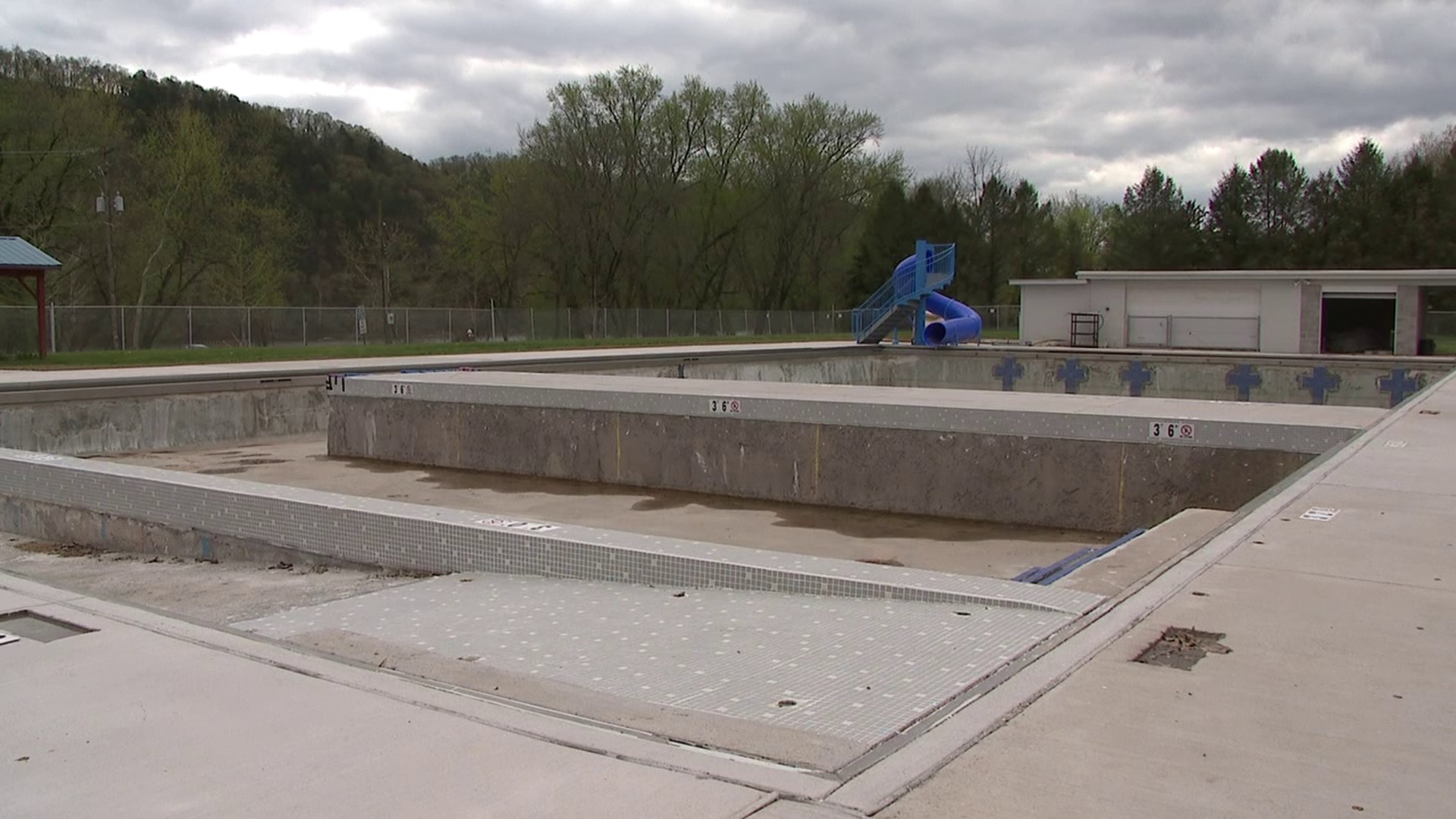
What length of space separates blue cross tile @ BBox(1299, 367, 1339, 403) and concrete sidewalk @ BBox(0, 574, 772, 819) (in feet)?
106

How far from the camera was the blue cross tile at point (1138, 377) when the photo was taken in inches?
1346

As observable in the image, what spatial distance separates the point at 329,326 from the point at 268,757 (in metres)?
41.8

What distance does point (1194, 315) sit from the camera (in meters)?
43.3

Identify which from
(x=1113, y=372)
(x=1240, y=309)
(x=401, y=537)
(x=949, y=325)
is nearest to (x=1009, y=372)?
(x=1113, y=372)

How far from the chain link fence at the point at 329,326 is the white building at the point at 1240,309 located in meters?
18.8

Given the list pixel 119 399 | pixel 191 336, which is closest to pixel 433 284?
pixel 191 336

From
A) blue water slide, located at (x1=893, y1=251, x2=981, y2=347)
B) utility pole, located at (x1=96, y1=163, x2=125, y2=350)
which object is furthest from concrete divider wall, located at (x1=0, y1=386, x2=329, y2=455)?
blue water slide, located at (x1=893, y1=251, x2=981, y2=347)

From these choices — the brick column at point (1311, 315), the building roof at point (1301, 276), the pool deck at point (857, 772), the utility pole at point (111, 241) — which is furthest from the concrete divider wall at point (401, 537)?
the brick column at point (1311, 315)

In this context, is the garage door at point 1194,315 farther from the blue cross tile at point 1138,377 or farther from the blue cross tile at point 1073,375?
the blue cross tile at point 1073,375

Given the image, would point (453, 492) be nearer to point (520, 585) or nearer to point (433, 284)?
point (520, 585)

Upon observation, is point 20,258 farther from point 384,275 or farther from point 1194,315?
point 1194,315

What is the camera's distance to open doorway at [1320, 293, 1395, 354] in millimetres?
44312

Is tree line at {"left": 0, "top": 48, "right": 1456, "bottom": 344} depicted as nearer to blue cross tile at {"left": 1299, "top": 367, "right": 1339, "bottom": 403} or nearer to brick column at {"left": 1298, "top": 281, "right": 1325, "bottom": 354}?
brick column at {"left": 1298, "top": 281, "right": 1325, "bottom": 354}

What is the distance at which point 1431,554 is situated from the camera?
668 centimetres
